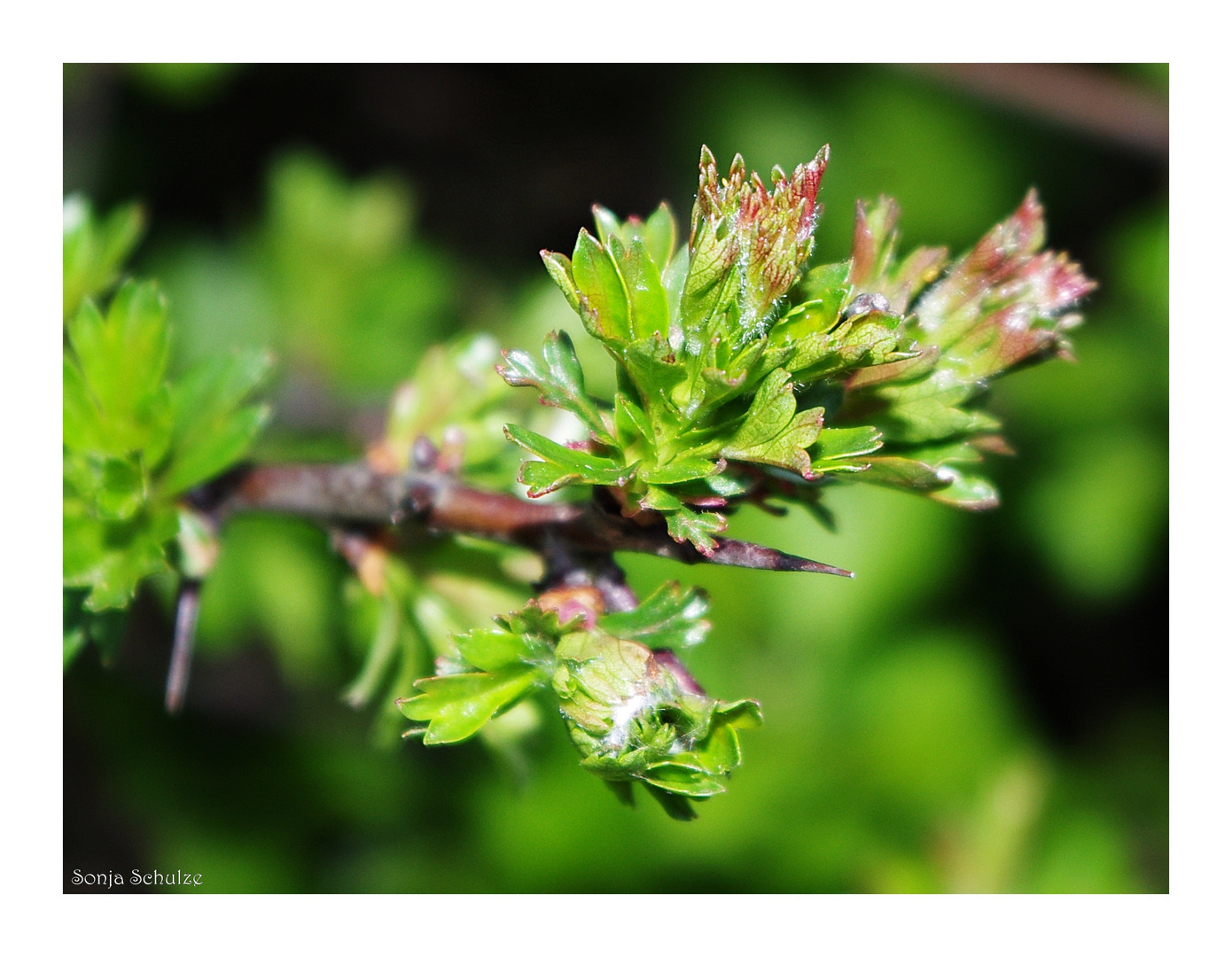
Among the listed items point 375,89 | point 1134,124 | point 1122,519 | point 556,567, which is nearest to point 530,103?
point 375,89

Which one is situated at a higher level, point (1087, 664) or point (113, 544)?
point (113, 544)

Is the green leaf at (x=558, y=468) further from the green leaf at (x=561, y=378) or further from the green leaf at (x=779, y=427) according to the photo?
the green leaf at (x=779, y=427)

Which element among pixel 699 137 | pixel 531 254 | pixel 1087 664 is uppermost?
pixel 699 137

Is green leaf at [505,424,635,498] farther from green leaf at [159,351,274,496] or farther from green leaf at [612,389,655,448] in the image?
green leaf at [159,351,274,496]
